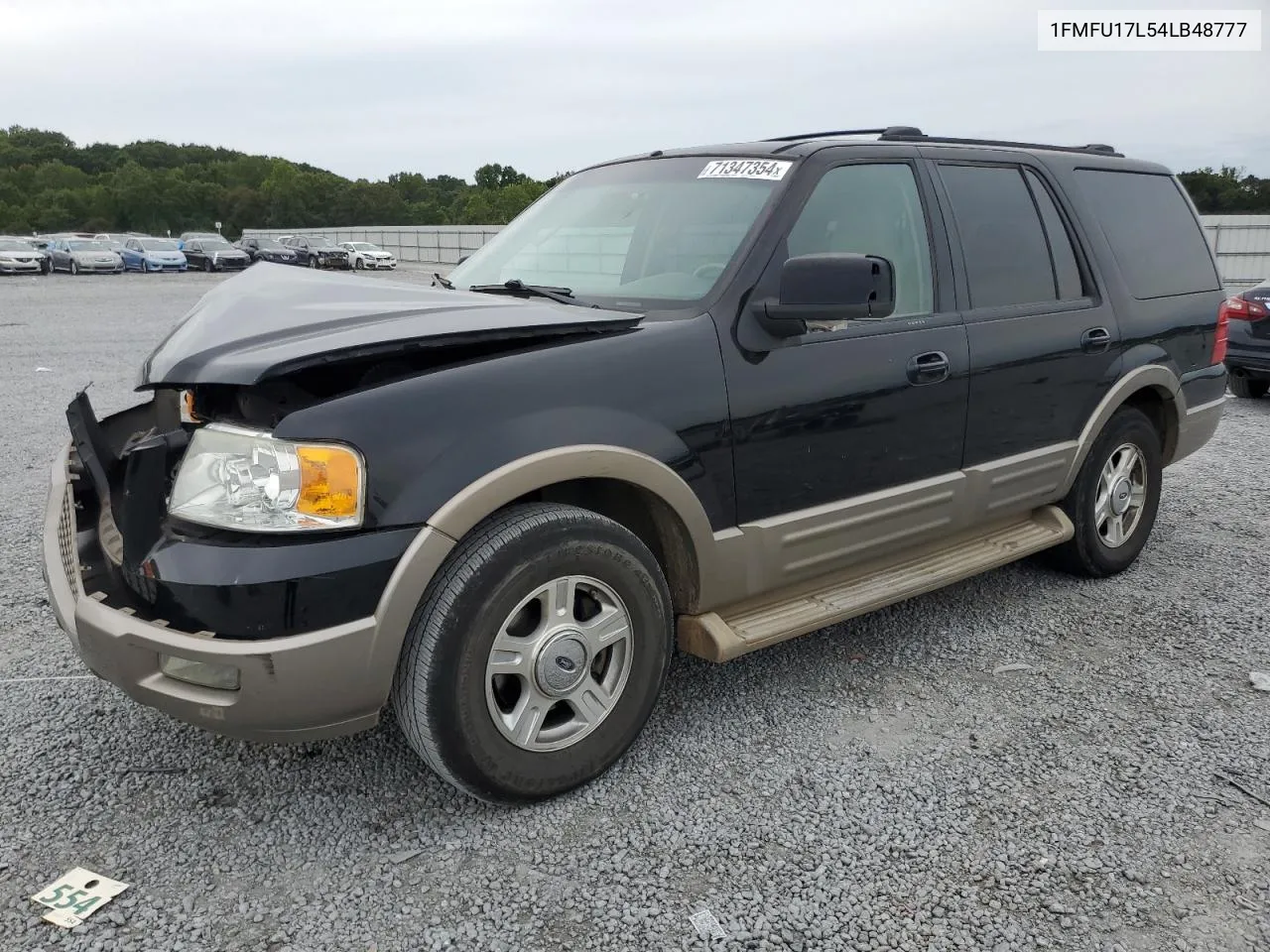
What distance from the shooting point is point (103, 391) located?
9484 millimetres

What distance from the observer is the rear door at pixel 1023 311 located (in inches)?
149

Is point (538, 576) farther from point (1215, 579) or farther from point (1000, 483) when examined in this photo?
point (1215, 579)

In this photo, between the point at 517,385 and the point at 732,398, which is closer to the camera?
the point at 517,385

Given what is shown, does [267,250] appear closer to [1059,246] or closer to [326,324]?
[1059,246]

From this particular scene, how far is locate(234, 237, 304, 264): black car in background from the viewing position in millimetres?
39719

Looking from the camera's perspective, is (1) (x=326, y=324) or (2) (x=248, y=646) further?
(1) (x=326, y=324)

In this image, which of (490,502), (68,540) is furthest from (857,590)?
(68,540)

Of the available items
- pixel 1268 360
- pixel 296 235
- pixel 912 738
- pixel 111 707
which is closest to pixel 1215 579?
pixel 912 738

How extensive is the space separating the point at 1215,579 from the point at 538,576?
3604mm

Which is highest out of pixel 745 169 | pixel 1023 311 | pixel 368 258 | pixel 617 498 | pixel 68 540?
pixel 368 258

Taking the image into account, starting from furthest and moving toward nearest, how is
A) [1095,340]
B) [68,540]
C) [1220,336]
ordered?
[1220,336] → [1095,340] → [68,540]

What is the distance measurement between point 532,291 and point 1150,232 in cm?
310

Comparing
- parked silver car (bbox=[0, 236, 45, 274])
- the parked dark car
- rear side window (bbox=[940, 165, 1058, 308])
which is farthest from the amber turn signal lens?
parked silver car (bbox=[0, 236, 45, 274])

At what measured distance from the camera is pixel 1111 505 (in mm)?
4590
